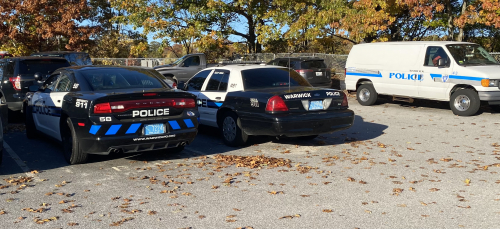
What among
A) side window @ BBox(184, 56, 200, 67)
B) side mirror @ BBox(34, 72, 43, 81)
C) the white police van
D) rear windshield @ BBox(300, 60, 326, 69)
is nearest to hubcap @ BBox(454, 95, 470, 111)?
the white police van

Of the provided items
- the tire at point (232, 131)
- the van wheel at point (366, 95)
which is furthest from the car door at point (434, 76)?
the tire at point (232, 131)

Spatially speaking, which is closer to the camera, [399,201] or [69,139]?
[399,201]

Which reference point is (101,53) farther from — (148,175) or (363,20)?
(148,175)

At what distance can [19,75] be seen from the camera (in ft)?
38.1

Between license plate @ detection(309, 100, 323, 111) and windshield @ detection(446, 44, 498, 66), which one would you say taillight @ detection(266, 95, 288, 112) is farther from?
windshield @ detection(446, 44, 498, 66)

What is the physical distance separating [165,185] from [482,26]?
1913 centimetres

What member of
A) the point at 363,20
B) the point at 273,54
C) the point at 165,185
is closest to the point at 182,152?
the point at 165,185

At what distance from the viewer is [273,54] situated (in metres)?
27.1

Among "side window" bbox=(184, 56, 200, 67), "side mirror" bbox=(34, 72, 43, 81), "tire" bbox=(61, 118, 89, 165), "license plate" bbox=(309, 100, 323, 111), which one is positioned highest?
"side window" bbox=(184, 56, 200, 67)

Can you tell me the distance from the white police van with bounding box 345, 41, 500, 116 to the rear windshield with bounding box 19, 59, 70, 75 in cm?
862

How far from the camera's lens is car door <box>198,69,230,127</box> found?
8984 millimetres

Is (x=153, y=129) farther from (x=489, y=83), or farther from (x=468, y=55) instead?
(x=468, y=55)

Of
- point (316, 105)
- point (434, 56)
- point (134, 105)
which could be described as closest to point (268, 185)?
point (134, 105)

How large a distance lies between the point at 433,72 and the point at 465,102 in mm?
1110
